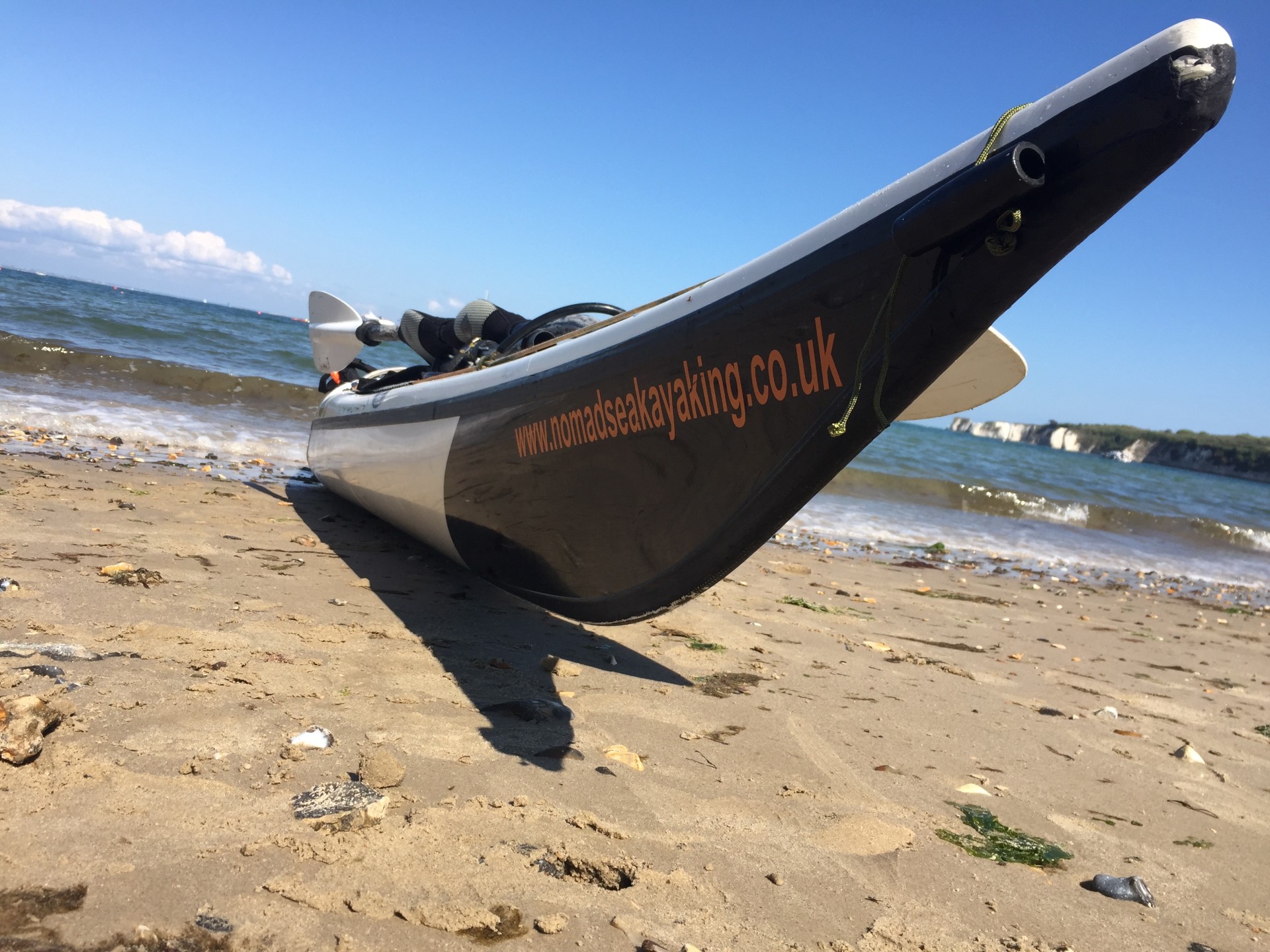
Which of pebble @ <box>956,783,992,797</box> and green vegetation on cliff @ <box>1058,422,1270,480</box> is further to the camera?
green vegetation on cliff @ <box>1058,422,1270,480</box>

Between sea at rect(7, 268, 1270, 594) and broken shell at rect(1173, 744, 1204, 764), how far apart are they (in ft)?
18.6

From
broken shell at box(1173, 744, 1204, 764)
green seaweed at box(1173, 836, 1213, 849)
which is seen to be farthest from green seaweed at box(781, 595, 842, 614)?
green seaweed at box(1173, 836, 1213, 849)

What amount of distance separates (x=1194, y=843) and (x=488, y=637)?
2.73 metres

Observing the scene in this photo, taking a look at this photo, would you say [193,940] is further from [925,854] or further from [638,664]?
[638,664]

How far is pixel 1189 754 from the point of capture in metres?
3.42

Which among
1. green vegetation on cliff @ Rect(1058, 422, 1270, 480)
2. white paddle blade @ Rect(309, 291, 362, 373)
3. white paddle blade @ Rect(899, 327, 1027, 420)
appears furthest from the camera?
green vegetation on cliff @ Rect(1058, 422, 1270, 480)

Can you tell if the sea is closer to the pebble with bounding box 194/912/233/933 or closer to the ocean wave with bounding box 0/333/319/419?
the ocean wave with bounding box 0/333/319/419

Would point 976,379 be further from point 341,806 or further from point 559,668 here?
point 341,806

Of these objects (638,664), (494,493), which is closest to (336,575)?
(494,493)

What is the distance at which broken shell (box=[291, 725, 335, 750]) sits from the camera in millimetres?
2229

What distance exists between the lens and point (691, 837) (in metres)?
2.10

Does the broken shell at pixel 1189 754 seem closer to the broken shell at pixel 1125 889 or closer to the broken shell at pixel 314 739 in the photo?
the broken shell at pixel 1125 889

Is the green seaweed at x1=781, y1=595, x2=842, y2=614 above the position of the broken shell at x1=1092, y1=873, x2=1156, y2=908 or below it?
below

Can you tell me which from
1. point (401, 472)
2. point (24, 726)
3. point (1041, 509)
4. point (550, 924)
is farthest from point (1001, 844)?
point (1041, 509)
